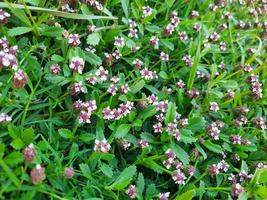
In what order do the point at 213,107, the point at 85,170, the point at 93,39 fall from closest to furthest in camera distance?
the point at 85,170 < the point at 93,39 < the point at 213,107

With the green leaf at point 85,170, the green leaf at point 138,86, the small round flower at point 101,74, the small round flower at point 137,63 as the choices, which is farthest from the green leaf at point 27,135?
the small round flower at point 137,63

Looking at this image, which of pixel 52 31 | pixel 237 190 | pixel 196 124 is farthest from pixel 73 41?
pixel 237 190

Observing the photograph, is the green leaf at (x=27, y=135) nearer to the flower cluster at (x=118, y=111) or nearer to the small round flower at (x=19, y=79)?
the small round flower at (x=19, y=79)

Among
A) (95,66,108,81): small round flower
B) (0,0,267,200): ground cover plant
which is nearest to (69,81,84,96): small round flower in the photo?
(0,0,267,200): ground cover plant

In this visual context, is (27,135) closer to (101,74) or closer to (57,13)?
(101,74)

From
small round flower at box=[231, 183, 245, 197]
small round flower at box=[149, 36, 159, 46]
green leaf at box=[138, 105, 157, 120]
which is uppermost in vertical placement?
small round flower at box=[149, 36, 159, 46]

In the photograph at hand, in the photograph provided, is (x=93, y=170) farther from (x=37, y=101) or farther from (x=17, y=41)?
(x=17, y=41)

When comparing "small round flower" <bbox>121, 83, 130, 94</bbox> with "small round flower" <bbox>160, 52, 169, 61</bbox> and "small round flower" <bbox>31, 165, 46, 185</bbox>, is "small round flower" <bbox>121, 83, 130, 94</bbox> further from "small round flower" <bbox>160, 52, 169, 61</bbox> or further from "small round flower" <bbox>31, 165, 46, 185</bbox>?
"small round flower" <bbox>31, 165, 46, 185</bbox>
